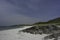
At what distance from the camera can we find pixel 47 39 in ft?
37.9

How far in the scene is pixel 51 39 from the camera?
11523 millimetres

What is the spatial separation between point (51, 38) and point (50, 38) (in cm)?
11

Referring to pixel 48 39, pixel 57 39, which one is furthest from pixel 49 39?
pixel 57 39

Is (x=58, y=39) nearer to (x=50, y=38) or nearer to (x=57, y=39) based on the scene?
(x=57, y=39)

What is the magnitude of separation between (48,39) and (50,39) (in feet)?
0.59

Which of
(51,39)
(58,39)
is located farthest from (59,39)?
(51,39)

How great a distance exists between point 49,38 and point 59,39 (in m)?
1.22

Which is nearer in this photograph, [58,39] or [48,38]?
[58,39]

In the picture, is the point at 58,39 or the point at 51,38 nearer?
the point at 58,39

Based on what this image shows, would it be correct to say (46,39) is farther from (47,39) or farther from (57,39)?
(57,39)

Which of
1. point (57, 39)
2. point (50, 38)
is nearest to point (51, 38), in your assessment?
point (50, 38)

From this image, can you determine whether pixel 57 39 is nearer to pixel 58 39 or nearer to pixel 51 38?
pixel 58 39

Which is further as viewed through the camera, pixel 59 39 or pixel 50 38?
pixel 50 38

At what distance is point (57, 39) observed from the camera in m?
11.0
